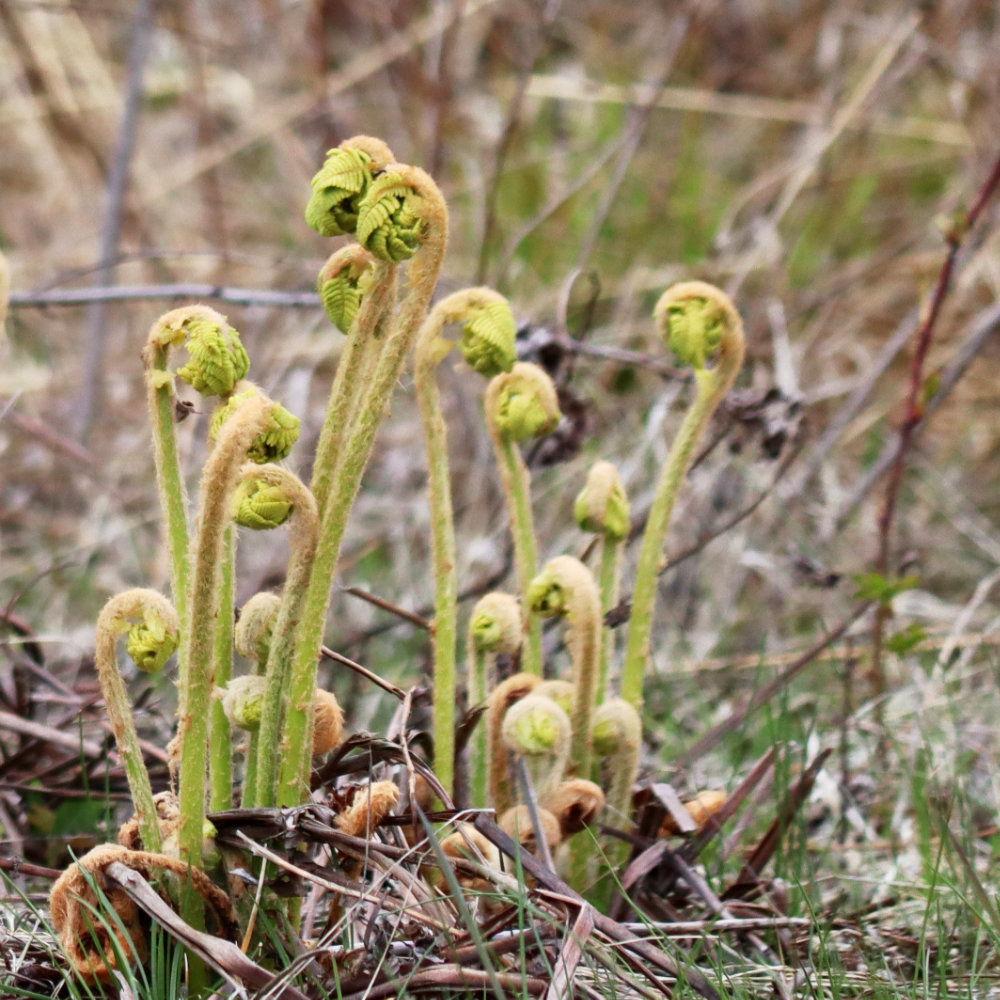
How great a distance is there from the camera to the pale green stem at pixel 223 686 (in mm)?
1167

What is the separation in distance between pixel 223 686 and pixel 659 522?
1.76 ft

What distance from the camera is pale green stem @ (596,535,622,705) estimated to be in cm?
144

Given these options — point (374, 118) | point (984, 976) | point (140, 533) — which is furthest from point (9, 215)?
point (984, 976)

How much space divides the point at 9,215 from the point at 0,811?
4550 mm

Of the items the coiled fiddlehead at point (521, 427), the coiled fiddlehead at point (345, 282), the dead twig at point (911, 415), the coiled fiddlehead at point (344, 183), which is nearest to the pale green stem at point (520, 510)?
the coiled fiddlehead at point (521, 427)

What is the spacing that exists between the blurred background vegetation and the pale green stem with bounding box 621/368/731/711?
31cm

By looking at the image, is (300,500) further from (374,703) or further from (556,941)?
(374,703)

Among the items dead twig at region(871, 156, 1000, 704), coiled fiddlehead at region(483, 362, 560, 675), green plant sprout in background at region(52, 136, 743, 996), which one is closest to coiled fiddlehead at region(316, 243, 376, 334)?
green plant sprout in background at region(52, 136, 743, 996)

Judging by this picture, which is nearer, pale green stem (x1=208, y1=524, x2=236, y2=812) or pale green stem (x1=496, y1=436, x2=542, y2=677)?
pale green stem (x1=208, y1=524, x2=236, y2=812)

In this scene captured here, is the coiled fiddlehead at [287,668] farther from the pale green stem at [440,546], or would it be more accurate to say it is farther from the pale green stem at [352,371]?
the pale green stem at [440,546]

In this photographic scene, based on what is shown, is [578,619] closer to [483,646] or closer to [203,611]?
[483,646]

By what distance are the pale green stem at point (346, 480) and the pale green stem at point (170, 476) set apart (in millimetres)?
119

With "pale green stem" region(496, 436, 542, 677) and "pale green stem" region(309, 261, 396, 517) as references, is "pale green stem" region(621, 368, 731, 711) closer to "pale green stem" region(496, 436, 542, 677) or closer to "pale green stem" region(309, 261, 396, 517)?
"pale green stem" region(496, 436, 542, 677)

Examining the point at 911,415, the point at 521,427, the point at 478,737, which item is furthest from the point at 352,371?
the point at 911,415
